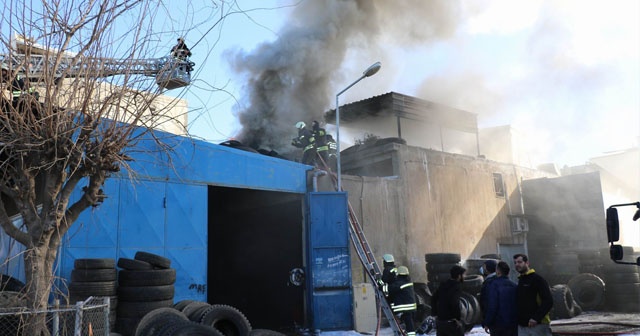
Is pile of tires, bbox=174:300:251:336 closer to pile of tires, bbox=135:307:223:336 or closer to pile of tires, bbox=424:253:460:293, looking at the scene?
pile of tires, bbox=135:307:223:336

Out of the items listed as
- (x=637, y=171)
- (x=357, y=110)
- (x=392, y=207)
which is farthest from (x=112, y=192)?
(x=637, y=171)

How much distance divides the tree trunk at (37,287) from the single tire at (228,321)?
12.6ft

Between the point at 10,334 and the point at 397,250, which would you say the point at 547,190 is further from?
the point at 10,334

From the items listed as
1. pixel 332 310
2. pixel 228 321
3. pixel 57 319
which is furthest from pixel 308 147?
pixel 57 319

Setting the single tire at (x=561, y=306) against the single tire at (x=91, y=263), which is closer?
the single tire at (x=91, y=263)

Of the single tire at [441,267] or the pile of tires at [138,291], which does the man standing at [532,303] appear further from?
the single tire at [441,267]

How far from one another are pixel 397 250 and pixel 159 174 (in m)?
7.59

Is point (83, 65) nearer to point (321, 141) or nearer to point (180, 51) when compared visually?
point (180, 51)

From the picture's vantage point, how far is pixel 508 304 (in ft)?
20.9

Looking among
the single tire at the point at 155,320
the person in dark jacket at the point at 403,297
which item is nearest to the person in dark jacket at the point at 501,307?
the person in dark jacket at the point at 403,297

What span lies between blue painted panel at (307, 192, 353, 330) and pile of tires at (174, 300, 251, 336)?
136 inches

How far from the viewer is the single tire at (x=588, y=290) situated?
1548 cm

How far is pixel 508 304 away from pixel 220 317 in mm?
4726

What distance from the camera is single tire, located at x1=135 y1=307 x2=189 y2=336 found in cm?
709
